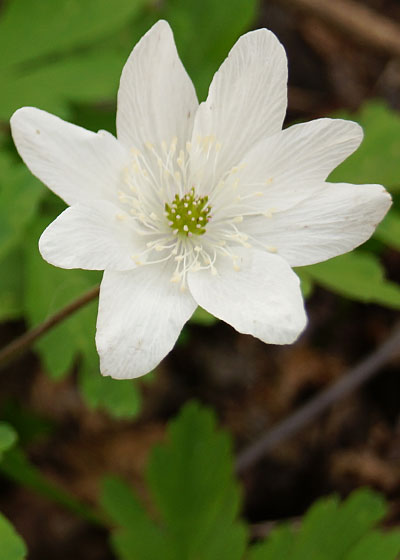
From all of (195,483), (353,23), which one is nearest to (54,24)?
(353,23)

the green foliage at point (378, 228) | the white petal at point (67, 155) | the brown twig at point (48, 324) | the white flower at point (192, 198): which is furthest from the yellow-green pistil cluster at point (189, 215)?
the green foliage at point (378, 228)

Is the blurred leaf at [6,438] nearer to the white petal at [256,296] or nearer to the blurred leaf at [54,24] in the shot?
the white petal at [256,296]

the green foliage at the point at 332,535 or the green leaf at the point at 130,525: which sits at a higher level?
the green foliage at the point at 332,535

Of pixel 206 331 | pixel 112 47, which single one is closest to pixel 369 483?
pixel 206 331

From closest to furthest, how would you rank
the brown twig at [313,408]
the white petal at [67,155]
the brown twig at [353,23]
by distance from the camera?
1. the white petal at [67,155]
2. the brown twig at [313,408]
3. the brown twig at [353,23]

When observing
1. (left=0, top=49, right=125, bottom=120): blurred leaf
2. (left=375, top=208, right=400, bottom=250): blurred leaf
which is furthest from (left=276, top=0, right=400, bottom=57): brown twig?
(left=375, top=208, right=400, bottom=250): blurred leaf

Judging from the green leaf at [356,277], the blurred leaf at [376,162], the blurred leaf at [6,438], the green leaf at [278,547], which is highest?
the blurred leaf at [376,162]

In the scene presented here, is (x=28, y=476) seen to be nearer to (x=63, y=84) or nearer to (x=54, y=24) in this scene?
(x=63, y=84)
